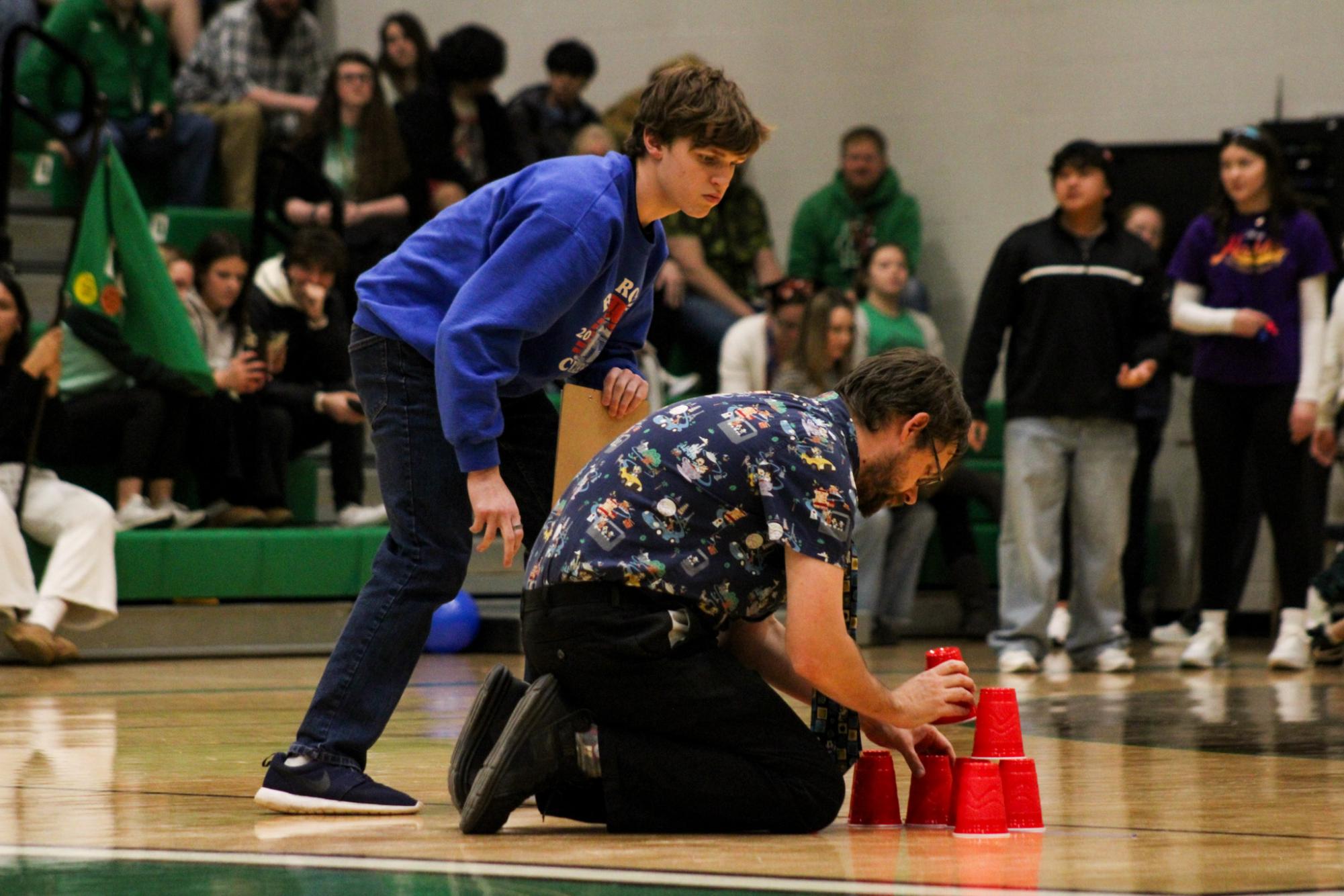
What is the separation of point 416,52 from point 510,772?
6.99 metres

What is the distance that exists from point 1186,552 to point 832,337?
2.18 metres

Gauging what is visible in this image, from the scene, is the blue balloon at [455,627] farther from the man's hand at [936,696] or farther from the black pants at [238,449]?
the man's hand at [936,696]

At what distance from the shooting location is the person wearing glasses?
276 cm

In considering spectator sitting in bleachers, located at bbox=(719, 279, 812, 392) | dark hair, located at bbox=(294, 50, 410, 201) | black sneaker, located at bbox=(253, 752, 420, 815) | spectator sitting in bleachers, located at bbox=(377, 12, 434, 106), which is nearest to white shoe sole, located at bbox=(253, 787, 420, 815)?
black sneaker, located at bbox=(253, 752, 420, 815)

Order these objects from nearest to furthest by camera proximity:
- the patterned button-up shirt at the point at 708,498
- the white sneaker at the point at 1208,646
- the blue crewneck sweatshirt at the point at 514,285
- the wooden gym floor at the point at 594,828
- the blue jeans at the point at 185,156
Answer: the wooden gym floor at the point at 594,828
the patterned button-up shirt at the point at 708,498
the blue crewneck sweatshirt at the point at 514,285
the white sneaker at the point at 1208,646
the blue jeans at the point at 185,156

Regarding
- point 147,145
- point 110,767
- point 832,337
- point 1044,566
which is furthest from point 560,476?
point 147,145

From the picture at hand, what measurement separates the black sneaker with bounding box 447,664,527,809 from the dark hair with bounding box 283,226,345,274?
4.33 m

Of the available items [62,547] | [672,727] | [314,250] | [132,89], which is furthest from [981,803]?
[132,89]

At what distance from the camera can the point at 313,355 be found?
7.21 metres

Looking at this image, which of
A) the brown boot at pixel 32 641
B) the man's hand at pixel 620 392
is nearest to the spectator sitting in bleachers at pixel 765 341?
the brown boot at pixel 32 641

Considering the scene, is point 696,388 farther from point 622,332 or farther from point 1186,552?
point 622,332

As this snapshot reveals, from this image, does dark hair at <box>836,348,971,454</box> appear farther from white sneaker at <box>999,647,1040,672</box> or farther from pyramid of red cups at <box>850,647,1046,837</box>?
white sneaker at <box>999,647,1040,672</box>

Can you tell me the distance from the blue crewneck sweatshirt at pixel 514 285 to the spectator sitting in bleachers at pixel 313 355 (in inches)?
152

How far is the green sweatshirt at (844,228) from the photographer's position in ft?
28.7
